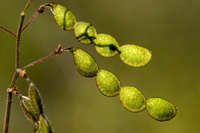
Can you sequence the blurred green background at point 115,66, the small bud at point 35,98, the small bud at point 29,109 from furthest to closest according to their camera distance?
the blurred green background at point 115,66 < the small bud at point 29,109 < the small bud at point 35,98

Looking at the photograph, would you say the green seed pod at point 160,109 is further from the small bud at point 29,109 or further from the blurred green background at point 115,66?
the blurred green background at point 115,66

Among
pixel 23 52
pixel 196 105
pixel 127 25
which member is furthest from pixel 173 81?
pixel 23 52

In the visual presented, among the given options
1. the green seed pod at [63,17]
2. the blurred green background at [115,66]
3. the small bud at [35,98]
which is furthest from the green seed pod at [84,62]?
the blurred green background at [115,66]

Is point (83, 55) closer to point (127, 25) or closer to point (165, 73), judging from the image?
point (165, 73)

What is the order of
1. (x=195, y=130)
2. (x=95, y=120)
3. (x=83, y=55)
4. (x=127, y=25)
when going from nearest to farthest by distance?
1. (x=83, y=55)
2. (x=195, y=130)
3. (x=95, y=120)
4. (x=127, y=25)

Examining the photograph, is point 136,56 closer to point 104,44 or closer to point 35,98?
point 104,44
